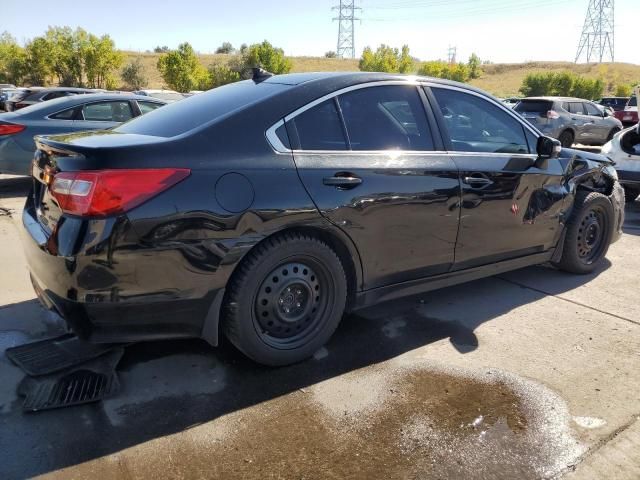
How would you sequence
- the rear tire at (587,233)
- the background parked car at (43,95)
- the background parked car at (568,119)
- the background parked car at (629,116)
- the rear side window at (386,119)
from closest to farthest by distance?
the rear side window at (386,119), the rear tire at (587,233), the background parked car at (43,95), the background parked car at (568,119), the background parked car at (629,116)

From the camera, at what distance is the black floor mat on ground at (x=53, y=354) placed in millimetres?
3029

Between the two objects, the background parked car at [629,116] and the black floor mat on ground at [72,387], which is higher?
the black floor mat on ground at [72,387]

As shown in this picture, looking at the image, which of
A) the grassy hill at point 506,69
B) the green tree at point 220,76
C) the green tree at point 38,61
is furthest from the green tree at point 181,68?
the grassy hill at point 506,69

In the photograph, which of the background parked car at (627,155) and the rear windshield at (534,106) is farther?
the rear windshield at (534,106)

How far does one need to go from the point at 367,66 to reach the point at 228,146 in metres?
64.5

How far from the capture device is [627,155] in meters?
7.69

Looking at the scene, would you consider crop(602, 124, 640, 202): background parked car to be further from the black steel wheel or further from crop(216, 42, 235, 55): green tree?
crop(216, 42, 235, 55): green tree

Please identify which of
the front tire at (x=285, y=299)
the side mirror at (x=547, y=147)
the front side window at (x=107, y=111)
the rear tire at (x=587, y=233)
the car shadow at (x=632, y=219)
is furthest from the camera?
the front side window at (x=107, y=111)

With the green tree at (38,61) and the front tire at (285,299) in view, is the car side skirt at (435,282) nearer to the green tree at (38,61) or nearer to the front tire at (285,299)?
the front tire at (285,299)

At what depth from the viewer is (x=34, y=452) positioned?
2402 mm

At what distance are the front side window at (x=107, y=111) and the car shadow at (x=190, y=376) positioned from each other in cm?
486

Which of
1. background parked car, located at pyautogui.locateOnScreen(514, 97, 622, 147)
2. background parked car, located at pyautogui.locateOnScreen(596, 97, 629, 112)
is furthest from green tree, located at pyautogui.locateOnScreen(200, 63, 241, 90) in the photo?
background parked car, located at pyautogui.locateOnScreen(514, 97, 622, 147)

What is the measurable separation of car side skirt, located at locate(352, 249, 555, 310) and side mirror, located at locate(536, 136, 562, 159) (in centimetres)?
83

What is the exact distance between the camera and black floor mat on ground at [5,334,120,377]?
3029mm
